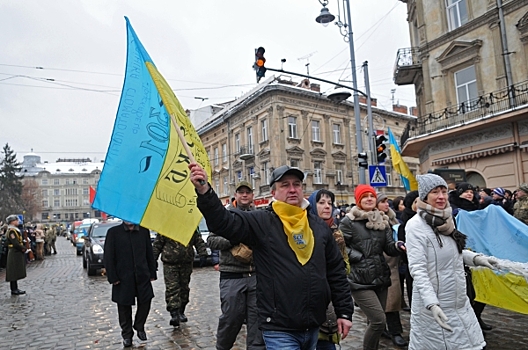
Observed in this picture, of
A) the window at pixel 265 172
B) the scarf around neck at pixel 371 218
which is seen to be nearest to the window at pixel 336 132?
the window at pixel 265 172

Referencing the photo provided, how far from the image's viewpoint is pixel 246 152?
139ft

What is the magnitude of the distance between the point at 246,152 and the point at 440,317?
129ft

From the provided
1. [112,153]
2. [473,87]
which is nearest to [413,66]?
[473,87]

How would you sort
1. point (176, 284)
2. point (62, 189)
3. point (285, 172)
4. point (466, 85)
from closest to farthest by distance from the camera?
point (285, 172)
point (176, 284)
point (466, 85)
point (62, 189)

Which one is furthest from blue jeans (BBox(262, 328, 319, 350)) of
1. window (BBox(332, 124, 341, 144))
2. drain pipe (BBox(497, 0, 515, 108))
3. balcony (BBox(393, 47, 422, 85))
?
window (BBox(332, 124, 341, 144))

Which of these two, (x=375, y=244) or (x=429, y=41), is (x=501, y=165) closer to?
(x=429, y=41)

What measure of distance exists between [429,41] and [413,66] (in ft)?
5.71

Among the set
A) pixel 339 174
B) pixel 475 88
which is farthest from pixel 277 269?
pixel 339 174

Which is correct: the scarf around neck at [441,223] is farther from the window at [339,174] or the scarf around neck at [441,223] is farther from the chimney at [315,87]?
the chimney at [315,87]

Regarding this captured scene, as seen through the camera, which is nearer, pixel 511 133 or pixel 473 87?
pixel 511 133

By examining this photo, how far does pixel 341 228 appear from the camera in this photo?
17.4 ft

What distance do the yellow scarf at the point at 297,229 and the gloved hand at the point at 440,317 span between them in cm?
109

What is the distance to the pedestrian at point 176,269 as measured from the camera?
23.9 ft

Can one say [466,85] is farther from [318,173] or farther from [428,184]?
[318,173]
